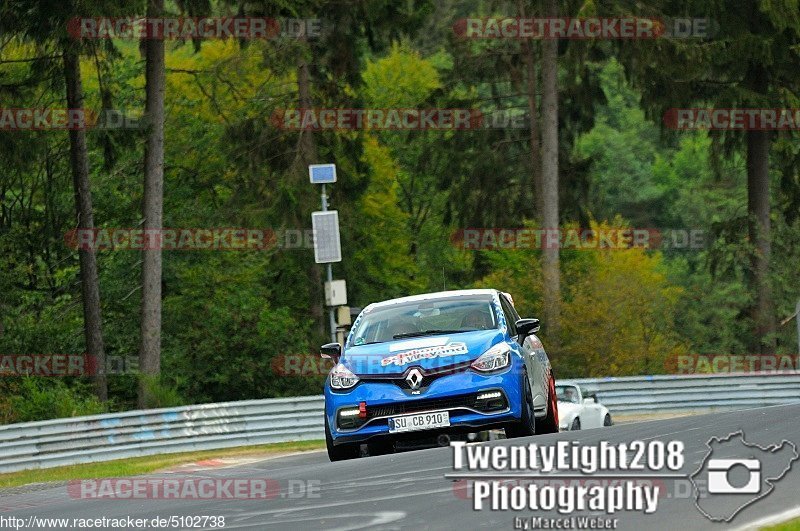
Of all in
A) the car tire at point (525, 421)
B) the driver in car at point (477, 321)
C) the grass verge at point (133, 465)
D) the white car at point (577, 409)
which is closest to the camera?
the car tire at point (525, 421)

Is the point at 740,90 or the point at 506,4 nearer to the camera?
the point at 740,90

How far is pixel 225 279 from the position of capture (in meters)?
42.0

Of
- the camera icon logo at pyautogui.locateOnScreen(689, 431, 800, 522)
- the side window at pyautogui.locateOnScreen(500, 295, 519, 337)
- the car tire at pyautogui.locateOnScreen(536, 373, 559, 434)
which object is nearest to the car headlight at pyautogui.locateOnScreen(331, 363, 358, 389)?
the side window at pyautogui.locateOnScreen(500, 295, 519, 337)

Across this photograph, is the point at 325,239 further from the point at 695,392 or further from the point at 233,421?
the point at 695,392

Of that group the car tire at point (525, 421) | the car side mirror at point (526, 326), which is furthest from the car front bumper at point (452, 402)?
the car side mirror at point (526, 326)

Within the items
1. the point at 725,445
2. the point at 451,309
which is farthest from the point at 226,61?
the point at 725,445

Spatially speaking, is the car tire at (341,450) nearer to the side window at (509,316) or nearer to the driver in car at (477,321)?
the driver in car at (477,321)

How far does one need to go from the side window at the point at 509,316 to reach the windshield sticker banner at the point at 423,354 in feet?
3.21

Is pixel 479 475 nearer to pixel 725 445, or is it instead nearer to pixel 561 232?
pixel 725 445

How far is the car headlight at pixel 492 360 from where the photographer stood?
14680 millimetres

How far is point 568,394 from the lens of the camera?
83.9 feet

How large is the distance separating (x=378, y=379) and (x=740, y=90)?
2802 centimetres

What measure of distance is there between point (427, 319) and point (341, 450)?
1.60m

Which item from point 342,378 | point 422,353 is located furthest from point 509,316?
point 342,378
